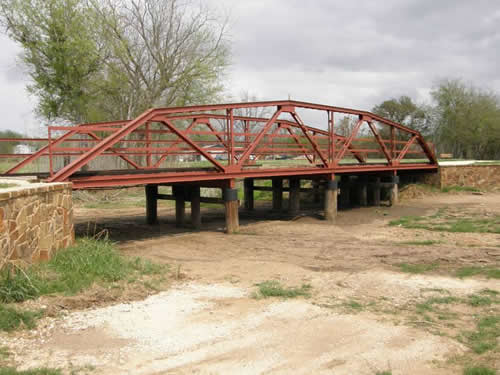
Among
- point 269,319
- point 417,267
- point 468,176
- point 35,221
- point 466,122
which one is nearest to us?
point 269,319

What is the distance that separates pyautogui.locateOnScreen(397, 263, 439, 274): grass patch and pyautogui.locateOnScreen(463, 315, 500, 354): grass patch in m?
2.61

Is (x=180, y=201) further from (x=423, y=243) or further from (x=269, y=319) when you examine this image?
(x=269, y=319)

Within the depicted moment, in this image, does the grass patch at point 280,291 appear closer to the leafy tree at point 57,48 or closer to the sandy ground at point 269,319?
the sandy ground at point 269,319

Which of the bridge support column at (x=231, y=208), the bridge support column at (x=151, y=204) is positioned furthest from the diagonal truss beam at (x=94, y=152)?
the bridge support column at (x=151, y=204)

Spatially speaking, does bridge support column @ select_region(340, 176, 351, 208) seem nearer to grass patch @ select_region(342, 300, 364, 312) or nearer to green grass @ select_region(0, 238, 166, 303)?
green grass @ select_region(0, 238, 166, 303)

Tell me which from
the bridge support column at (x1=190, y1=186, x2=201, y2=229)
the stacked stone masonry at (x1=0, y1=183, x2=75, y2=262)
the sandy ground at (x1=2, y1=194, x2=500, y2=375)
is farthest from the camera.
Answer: the bridge support column at (x1=190, y1=186, x2=201, y2=229)

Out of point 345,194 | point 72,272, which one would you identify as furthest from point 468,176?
point 72,272

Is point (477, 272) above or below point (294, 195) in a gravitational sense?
below

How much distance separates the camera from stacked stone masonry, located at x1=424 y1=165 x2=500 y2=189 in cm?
2325

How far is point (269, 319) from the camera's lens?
6.07 metres

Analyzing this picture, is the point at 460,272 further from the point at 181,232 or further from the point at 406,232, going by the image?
the point at 181,232

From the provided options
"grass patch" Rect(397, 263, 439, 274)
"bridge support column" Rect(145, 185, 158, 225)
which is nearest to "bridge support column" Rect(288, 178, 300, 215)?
"bridge support column" Rect(145, 185, 158, 225)

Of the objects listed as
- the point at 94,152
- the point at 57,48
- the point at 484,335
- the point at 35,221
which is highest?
the point at 57,48

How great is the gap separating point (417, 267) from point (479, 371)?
4.59 metres
